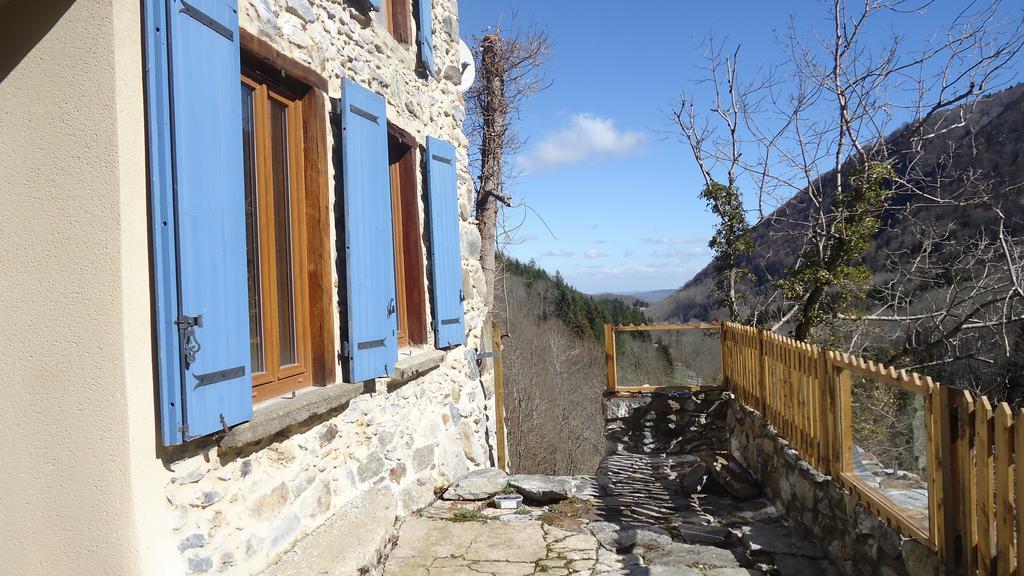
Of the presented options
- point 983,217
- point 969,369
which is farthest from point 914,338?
point 983,217

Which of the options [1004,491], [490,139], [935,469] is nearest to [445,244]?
[935,469]

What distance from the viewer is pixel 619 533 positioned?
4.26m

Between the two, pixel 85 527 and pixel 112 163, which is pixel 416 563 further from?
pixel 112 163

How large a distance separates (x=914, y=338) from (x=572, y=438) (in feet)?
46.5

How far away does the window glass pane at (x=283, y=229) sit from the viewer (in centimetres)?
325

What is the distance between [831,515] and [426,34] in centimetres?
420

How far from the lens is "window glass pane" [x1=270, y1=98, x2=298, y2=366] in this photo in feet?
10.7

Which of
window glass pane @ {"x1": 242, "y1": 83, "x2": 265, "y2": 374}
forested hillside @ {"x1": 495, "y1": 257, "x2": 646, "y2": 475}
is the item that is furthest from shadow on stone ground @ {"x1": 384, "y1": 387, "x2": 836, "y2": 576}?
forested hillside @ {"x1": 495, "y1": 257, "x2": 646, "y2": 475}

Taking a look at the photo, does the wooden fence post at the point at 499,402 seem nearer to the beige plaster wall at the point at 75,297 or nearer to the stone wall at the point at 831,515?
the stone wall at the point at 831,515

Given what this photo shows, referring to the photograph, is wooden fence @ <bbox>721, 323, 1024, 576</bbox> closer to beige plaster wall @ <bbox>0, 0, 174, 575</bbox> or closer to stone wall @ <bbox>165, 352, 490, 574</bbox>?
stone wall @ <bbox>165, 352, 490, 574</bbox>

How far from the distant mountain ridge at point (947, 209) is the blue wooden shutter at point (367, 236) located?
7340 mm

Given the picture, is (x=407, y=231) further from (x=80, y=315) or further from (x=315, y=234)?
(x=80, y=315)

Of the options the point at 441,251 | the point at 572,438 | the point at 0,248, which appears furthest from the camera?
the point at 572,438

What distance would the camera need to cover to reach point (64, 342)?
218 cm
